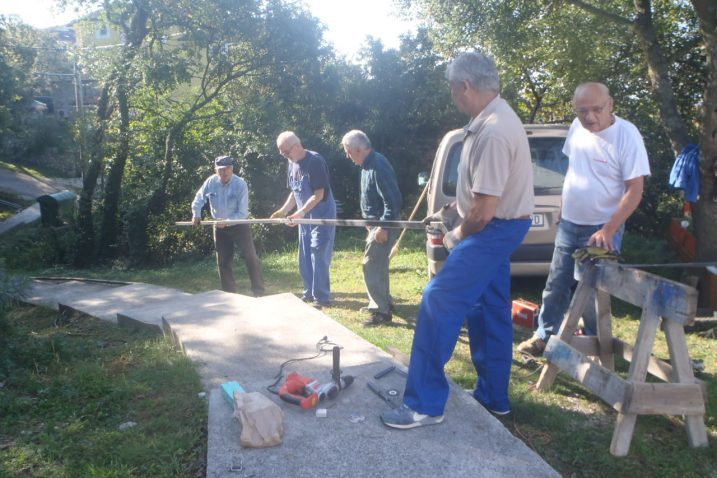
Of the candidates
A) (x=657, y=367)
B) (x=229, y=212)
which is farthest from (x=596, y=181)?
(x=229, y=212)

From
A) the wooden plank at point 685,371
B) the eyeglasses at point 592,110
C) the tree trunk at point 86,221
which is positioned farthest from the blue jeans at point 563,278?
the tree trunk at point 86,221

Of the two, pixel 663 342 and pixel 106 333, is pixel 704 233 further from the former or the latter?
pixel 106 333

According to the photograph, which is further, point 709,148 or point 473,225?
point 709,148

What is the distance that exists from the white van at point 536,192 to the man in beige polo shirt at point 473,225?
2570mm

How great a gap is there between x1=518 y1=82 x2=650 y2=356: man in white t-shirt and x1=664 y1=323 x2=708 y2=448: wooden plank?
79cm

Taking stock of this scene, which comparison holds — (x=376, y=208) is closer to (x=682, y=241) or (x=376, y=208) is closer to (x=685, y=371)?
(x=685, y=371)

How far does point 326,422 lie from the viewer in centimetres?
326

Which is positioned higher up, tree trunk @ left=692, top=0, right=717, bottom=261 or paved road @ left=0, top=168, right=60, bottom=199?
tree trunk @ left=692, top=0, right=717, bottom=261

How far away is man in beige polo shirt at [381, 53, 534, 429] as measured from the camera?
3.17 meters

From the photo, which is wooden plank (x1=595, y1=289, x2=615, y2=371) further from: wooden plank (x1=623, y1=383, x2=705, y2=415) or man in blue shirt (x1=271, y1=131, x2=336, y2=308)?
man in blue shirt (x1=271, y1=131, x2=336, y2=308)

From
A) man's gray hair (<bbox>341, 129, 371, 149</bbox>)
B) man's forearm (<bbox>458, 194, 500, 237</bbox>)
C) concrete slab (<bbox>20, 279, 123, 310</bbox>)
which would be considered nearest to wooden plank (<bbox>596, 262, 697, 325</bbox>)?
man's forearm (<bbox>458, 194, 500, 237</bbox>)

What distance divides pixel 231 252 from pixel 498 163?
512cm

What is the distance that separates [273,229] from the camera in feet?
42.9

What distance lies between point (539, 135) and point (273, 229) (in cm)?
737
